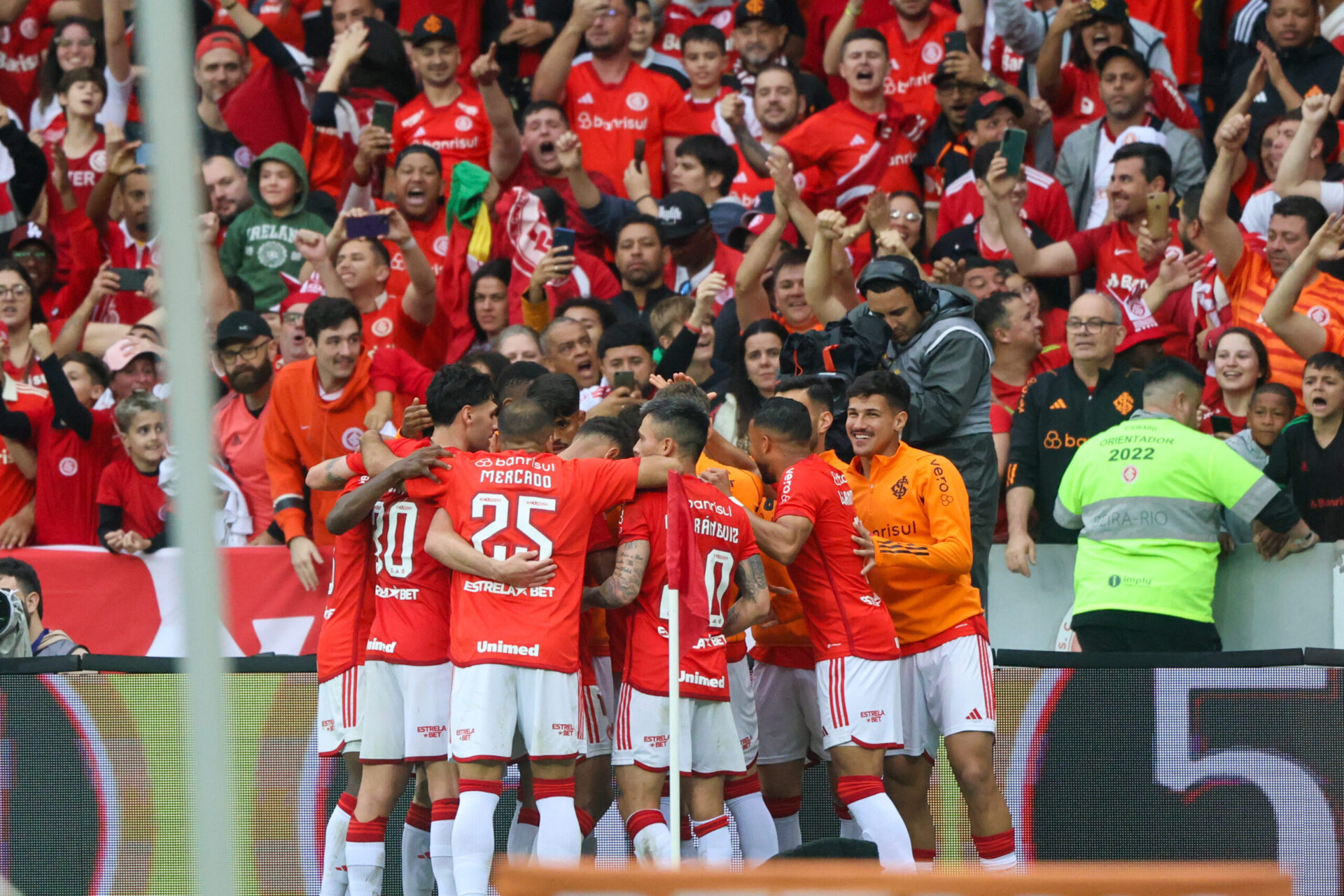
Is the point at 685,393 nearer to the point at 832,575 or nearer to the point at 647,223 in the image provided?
the point at 832,575

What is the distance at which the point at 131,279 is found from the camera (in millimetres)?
10820

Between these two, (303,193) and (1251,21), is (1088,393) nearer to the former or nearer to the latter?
(1251,21)

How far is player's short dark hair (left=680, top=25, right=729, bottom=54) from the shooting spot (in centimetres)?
1210

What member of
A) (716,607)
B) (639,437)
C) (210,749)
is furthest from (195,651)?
(639,437)

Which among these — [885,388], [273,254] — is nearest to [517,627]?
[885,388]

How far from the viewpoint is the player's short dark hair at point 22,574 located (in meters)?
8.20

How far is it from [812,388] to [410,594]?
1.97m

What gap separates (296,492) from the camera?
8883 mm

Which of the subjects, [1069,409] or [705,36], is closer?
[1069,409]

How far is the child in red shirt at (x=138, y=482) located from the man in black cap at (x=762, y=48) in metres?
4.95

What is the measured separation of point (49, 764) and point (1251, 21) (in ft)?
30.6

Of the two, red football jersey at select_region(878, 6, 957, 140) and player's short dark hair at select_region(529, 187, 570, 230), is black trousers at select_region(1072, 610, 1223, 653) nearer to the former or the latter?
player's short dark hair at select_region(529, 187, 570, 230)

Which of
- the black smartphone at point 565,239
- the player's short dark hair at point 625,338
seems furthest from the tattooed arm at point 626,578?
the black smartphone at point 565,239

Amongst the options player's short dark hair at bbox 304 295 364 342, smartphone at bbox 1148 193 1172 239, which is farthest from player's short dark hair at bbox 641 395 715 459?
smartphone at bbox 1148 193 1172 239
